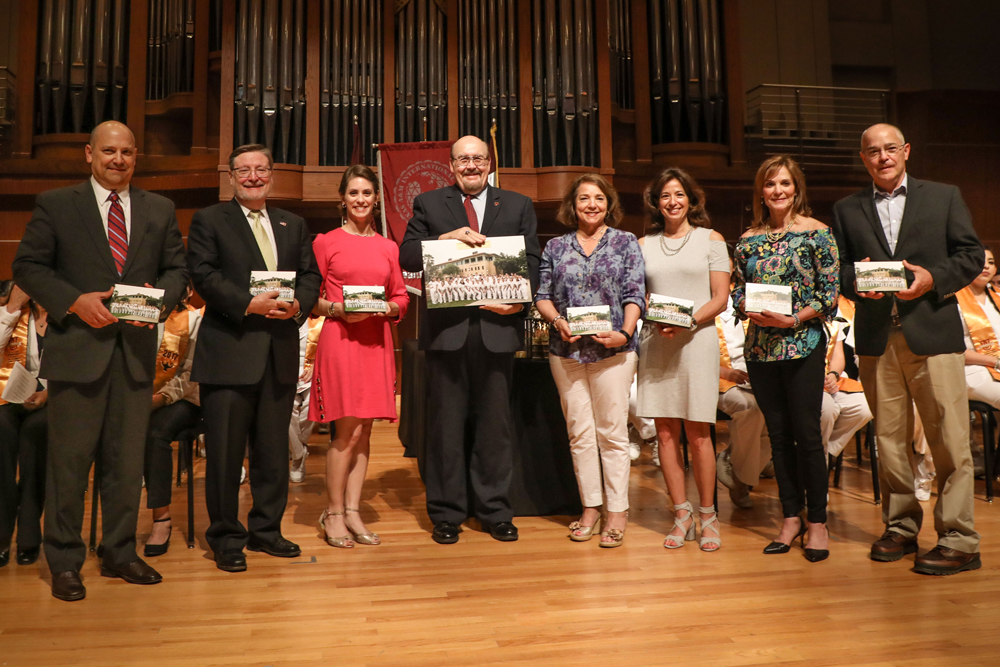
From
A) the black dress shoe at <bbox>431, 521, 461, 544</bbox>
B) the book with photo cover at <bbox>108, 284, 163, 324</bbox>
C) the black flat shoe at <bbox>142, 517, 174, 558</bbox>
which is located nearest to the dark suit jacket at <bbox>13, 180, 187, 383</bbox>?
the book with photo cover at <bbox>108, 284, 163, 324</bbox>

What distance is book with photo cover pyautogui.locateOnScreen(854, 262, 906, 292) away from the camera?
2.83m

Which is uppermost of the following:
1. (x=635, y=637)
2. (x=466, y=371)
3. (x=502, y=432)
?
(x=466, y=371)

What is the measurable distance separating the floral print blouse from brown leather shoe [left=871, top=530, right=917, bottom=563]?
776 millimetres

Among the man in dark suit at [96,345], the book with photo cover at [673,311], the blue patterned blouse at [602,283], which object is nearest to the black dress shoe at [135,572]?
the man in dark suit at [96,345]

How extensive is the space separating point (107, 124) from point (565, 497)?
2446mm

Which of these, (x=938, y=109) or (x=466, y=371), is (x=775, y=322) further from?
(x=938, y=109)

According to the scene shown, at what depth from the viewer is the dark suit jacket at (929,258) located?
9.43 feet

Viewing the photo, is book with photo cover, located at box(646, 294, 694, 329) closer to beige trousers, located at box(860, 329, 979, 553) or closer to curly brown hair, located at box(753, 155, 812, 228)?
curly brown hair, located at box(753, 155, 812, 228)

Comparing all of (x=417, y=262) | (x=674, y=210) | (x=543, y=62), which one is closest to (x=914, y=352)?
(x=674, y=210)

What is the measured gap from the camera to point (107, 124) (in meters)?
2.79

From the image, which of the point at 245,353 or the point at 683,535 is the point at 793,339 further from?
the point at 245,353

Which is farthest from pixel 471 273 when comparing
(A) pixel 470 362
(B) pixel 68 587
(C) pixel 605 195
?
(B) pixel 68 587

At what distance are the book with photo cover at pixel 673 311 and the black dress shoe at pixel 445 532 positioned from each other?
3.92 feet

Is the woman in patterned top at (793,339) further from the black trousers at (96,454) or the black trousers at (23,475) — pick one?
the black trousers at (23,475)
